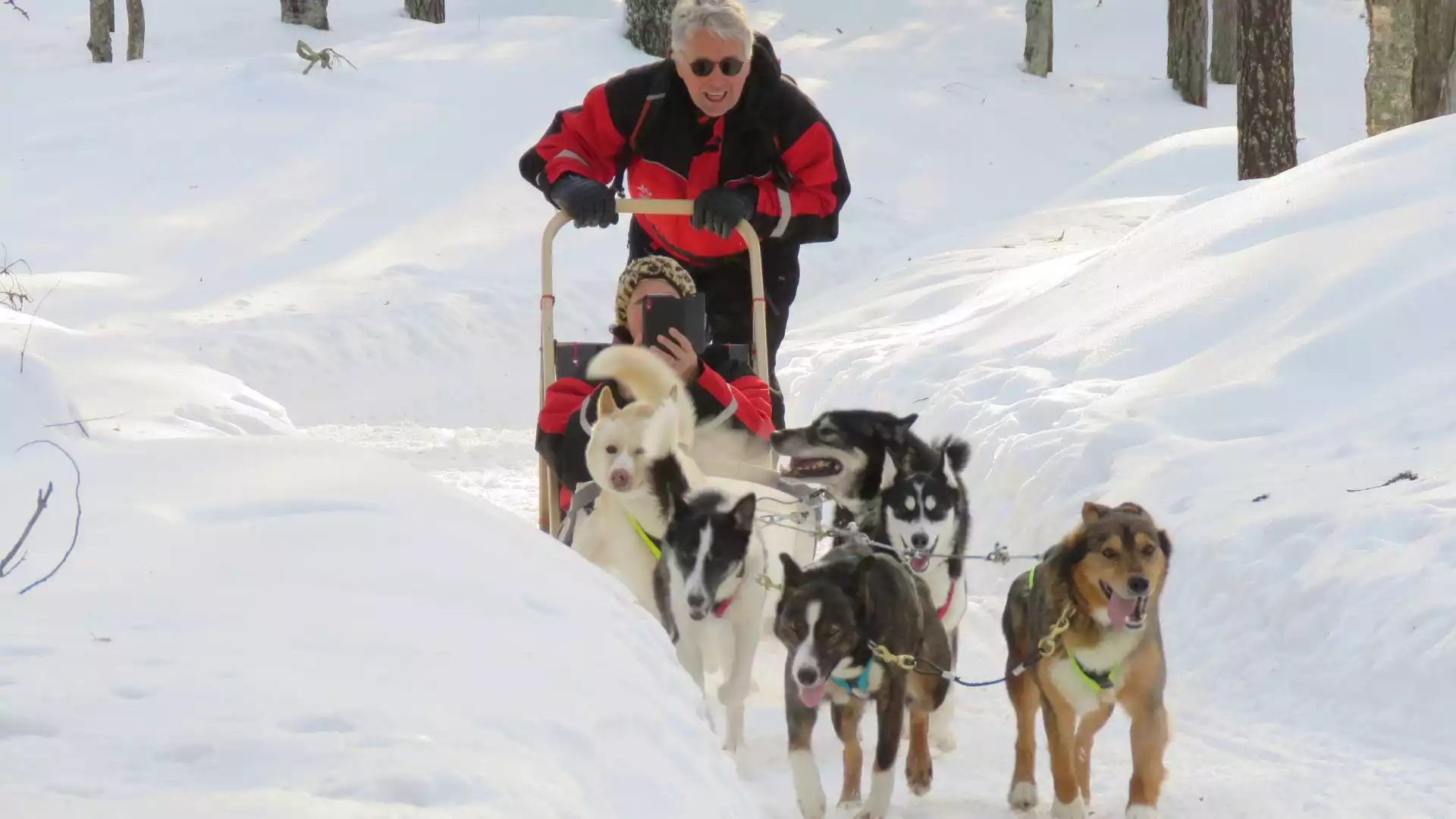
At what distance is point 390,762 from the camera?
2023mm

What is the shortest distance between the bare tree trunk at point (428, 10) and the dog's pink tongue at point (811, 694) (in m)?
18.3

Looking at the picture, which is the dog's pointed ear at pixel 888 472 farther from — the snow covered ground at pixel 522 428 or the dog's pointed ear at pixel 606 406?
the dog's pointed ear at pixel 606 406

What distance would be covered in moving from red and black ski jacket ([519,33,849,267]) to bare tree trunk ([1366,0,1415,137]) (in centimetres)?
558

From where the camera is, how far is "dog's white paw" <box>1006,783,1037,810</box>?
3705 mm

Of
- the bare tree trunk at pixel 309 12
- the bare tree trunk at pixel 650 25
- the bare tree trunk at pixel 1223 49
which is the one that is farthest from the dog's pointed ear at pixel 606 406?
the bare tree trunk at pixel 1223 49

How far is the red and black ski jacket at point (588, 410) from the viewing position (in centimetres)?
480

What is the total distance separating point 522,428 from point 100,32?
10.8 m

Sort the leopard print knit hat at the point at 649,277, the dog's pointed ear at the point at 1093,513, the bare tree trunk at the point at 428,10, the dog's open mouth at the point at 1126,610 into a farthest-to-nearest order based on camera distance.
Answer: the bare tree trunk at the point at 428,10
the leopard print knit hat at the point at 649,277
the dog's pointed ear at the point at 1093,513
the dog's open mouth at the point at 1126,610

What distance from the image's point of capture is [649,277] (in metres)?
5.03

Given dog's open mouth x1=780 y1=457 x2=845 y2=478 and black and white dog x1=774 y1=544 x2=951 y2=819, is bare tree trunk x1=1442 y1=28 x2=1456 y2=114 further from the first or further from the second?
black and white dog x1=774 y1=544 x2=951 y2=819

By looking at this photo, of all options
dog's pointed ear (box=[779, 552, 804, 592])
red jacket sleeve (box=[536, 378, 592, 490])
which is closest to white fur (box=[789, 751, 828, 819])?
dog's pointed ear (box=[779, 552, 804, 592])

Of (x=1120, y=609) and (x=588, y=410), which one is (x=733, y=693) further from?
(x=1120, y=609)

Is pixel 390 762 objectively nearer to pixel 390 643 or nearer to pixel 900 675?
pixel 390 643

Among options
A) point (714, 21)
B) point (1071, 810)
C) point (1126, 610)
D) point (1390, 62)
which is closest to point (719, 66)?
point (714, 21)
